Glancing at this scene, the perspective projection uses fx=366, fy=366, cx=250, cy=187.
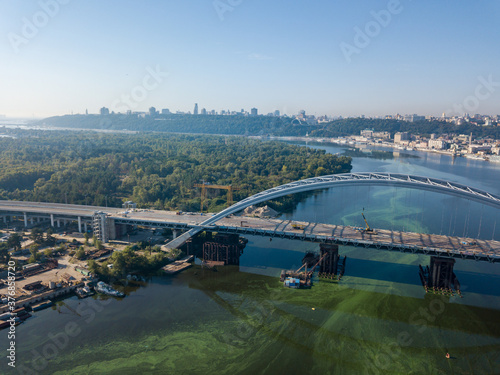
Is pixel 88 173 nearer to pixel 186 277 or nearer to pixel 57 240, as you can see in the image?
pixel 57 240

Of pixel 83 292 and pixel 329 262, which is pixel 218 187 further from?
pixel 83 292

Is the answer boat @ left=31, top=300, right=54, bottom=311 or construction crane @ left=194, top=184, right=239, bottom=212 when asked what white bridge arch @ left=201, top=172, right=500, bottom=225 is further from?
construction crane @ left=194, top=184, right=239, bottom=212

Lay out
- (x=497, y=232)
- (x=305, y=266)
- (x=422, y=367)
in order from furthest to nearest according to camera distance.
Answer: (x=497, y=232)
(x=305, y=266)
(x=422, y=367)

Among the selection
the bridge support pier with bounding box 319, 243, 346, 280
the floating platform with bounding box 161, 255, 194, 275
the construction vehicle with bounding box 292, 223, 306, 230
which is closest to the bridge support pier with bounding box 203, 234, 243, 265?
the floating platform with bounding box 161, 255, 194, 275

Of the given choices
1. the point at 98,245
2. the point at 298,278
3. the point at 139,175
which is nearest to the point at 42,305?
the point at 98,245

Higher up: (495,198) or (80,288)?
(495,198)

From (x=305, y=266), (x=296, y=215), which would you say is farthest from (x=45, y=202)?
(x=305, y=266)

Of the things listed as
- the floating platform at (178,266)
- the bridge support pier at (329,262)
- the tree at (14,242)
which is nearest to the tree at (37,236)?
the tree at (14,242)
